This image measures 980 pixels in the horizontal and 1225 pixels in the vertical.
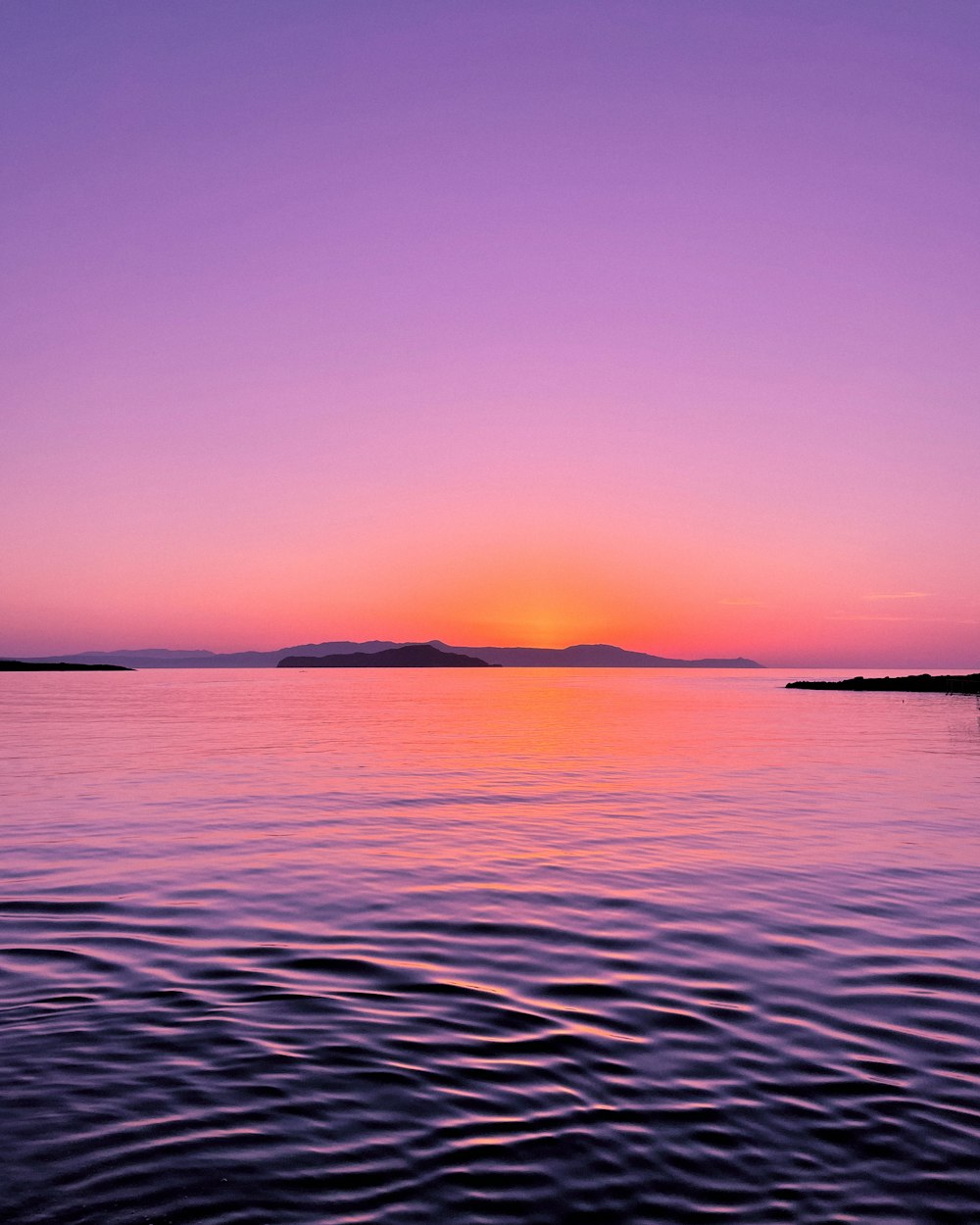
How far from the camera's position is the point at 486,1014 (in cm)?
938

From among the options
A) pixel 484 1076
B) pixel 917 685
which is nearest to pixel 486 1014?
pixel 484 1076

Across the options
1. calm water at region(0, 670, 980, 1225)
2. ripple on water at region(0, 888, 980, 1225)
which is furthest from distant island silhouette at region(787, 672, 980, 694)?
ripple on water at region(0, 888, 980, 1225)

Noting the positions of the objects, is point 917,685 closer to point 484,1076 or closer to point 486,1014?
point 486,1014

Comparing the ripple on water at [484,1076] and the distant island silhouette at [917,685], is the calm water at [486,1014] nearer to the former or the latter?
the ripple on water at [484,1076]

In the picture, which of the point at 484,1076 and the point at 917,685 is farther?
the point at 917,685

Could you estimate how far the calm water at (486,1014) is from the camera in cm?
595

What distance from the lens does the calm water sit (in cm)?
595

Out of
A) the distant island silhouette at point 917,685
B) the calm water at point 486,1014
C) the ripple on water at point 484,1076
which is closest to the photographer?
the ripple on water at point 484,1076

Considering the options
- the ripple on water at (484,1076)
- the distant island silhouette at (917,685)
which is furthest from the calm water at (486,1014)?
the distant island silhouette at (917,685)

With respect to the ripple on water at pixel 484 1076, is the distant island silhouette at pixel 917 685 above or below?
below

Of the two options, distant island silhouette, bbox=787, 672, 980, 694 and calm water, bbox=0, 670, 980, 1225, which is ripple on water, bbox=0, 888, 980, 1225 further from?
distant island silhouette, bbox=787, 672, 980, 694

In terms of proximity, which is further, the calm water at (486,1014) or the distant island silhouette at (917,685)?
the distant island silhouette at (917,685)

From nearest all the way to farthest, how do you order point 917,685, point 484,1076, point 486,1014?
point 484,1076, point 486,1014, point 917,685

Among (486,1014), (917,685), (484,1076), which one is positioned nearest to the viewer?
(484,1076)
